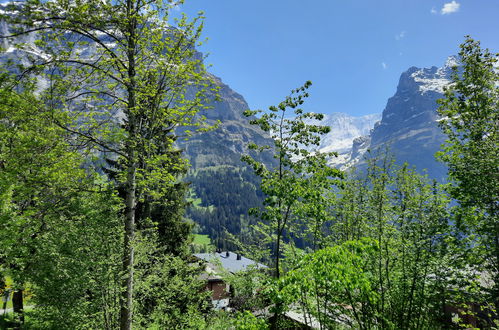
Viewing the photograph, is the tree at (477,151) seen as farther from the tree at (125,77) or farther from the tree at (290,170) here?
the tree at (125,77)

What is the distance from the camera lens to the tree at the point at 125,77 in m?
7.48

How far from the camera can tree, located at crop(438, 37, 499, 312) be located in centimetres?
654

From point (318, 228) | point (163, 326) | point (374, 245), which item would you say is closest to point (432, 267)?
point (374, 245)

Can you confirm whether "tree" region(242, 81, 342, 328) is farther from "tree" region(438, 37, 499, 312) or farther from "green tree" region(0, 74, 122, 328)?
"green tree" region(0, 74, 122, 328)

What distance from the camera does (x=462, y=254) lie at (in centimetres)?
646

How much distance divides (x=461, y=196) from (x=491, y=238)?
174cm

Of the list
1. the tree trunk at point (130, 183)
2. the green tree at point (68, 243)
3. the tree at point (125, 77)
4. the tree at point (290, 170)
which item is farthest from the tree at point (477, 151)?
the green tree at point (68, 243)

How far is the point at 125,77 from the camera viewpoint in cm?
841

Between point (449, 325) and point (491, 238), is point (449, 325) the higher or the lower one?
the lower one

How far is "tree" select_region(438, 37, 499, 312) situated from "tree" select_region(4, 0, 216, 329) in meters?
7.98

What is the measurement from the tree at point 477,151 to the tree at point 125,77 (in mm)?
7976

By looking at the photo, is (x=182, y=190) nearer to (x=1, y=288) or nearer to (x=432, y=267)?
(x=1, y=288)

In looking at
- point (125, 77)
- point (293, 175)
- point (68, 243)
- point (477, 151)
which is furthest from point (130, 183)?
point (477, 151)

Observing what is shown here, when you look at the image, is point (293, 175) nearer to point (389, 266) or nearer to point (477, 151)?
point (389, 266)
